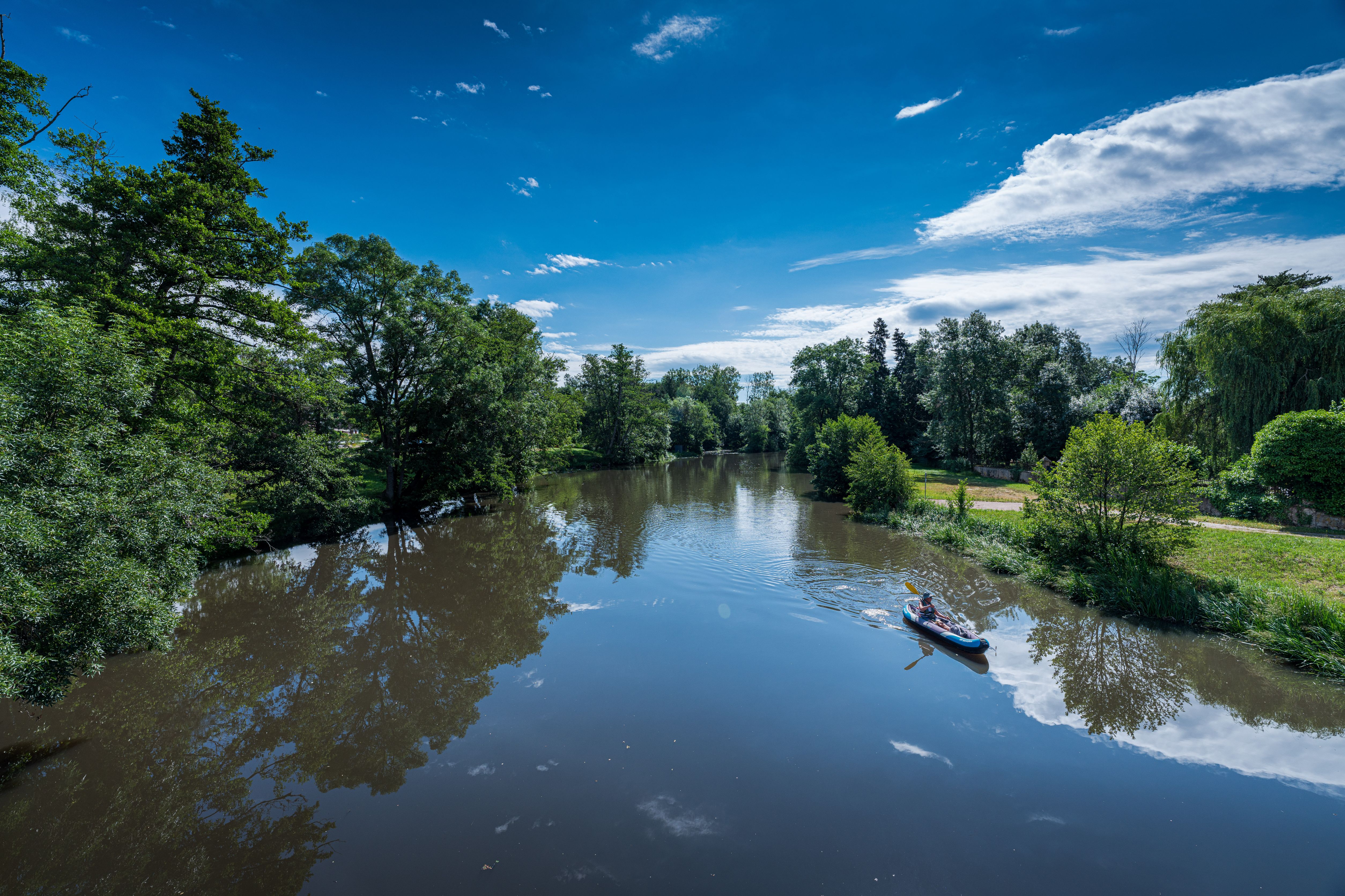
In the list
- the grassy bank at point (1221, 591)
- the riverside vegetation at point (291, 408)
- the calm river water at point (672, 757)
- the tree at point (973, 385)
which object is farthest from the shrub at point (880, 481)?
the tree at point (973, 385)

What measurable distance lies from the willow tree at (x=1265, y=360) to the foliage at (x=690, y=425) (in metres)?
52.1

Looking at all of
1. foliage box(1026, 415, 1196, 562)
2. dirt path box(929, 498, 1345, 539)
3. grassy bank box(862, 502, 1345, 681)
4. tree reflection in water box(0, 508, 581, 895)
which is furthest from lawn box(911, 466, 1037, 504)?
tree reflection in water box(0, 508, 581, 895)

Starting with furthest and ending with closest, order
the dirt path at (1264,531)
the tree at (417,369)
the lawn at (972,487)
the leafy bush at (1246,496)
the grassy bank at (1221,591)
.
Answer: the lawn at (972,487) → the tree at (417,369) → the leafy bush at (1246,496) → the dirt path at (1264,531) → the grassy bank at (1221,591)

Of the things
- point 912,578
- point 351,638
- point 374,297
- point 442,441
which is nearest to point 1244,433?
point 912,578

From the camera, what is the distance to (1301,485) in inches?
634

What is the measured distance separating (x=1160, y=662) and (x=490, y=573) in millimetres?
17725

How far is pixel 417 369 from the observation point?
24953 mm

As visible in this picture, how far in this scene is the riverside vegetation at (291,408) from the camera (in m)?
7.27

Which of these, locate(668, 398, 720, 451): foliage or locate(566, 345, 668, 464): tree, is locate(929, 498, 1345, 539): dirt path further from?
locate(668, 398, 720, 451): foliage

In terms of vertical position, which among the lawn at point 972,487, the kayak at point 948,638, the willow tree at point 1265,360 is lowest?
the kayak at point 948,638

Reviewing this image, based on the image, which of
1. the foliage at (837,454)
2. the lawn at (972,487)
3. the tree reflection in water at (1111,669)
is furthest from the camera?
the foliage at (837,454)

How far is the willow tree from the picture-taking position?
1978cm

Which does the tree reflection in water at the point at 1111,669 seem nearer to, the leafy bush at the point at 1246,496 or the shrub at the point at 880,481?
the leafy bush at the point at 1246,496

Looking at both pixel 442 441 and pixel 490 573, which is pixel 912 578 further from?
pixel 442 441
